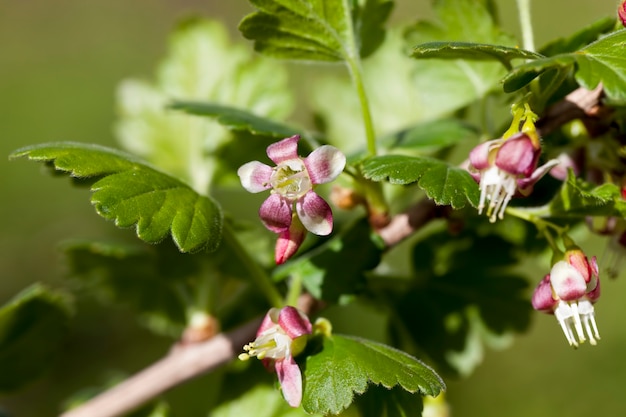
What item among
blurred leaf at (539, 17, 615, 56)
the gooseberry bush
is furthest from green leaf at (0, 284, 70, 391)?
blurred leaf at (539, 17, 615, 56)

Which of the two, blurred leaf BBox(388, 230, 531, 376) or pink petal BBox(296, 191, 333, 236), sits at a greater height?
pink petal BBox(296, 191, 333, 236)

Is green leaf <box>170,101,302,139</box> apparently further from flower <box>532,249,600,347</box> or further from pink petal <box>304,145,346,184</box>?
flower <box>532,249,600,347</box>

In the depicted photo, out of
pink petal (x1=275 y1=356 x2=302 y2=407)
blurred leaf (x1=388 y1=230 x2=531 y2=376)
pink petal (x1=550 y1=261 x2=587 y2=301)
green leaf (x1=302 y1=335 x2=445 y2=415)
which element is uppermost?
pink petal (x1=550 y1=261 x2=587 y2=301)

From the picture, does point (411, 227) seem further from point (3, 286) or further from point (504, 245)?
point (3, 286)

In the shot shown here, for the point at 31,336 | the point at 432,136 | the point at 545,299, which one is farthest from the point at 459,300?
the point at 31,336

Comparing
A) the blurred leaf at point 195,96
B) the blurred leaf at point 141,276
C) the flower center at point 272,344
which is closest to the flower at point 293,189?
the flower center at point 272,344

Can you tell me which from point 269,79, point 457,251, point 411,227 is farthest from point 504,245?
point 269,79
